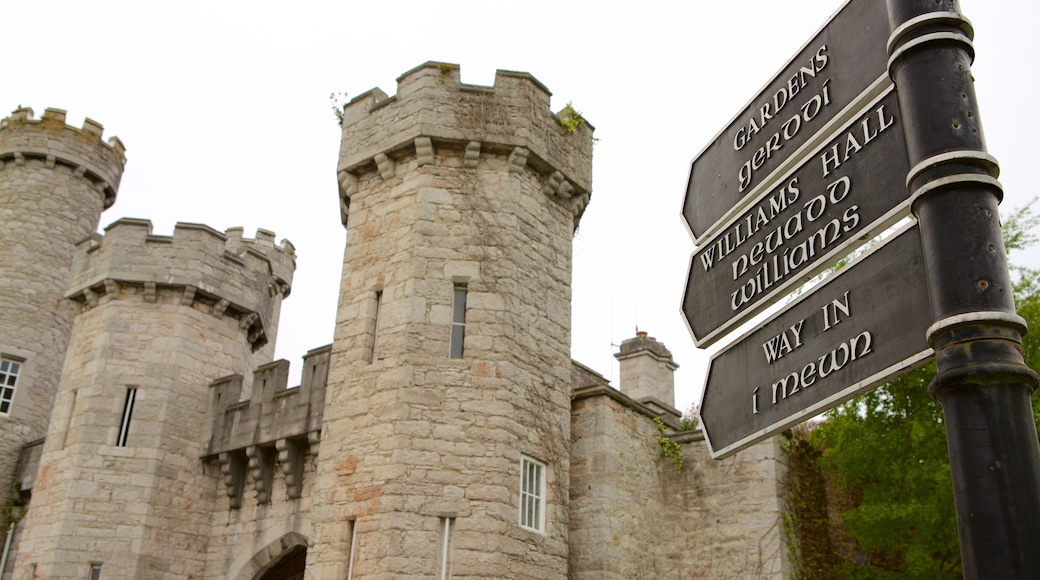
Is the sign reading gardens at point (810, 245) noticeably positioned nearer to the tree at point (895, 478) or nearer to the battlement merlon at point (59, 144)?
the tree at point (895, 478)

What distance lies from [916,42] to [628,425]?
35.0 ft

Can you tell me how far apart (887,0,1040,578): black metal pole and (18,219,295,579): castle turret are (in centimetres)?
1491

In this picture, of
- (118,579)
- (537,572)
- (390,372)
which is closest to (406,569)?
(537,572)

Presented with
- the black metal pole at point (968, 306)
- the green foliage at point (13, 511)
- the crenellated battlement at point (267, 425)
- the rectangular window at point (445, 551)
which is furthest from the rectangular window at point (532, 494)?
the green foliage at point (13, 511)

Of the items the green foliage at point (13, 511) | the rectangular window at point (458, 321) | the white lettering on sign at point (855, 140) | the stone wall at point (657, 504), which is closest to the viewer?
the white lettering on sign at point (855, 140)

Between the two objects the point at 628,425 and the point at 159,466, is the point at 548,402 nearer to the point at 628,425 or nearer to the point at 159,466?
the point at 628,425

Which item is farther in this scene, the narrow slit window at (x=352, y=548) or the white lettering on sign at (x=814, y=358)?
the narrow slit window at (x=352, y=548)

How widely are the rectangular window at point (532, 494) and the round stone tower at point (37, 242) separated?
524 inches

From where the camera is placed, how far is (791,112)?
3045 mm

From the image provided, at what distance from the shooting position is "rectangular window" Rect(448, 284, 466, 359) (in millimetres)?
11109

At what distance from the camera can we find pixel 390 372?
10.9 meters

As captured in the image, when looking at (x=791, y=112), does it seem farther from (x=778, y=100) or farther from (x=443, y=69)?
(x=443, y=69)

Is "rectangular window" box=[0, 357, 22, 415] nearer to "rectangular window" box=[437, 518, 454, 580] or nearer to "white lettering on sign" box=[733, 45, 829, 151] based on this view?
"rectangular window" box=[437, 518, 454, 580]

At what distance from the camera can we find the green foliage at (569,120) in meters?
12.9
